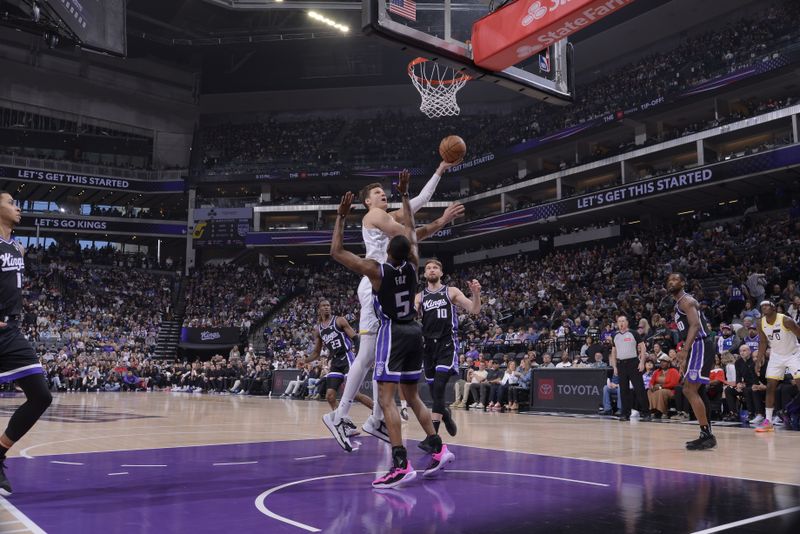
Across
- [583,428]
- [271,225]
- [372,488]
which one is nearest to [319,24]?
[271,225]

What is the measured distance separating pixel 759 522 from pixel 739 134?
28.7 meters

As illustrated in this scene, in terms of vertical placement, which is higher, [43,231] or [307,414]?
[43,231]

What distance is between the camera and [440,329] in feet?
26.4

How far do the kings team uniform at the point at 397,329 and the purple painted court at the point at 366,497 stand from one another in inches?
36.3

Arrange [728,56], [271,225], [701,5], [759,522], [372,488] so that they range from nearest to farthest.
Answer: [759,522] < [372,488] < [728,56] < [701,5] < [271,225]

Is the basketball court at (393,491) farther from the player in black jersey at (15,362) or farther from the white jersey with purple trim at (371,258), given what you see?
the white jersey with purple trim at (371,258)

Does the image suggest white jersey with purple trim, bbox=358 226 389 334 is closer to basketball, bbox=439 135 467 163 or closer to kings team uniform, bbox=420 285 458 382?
basketball, bbox=439 135 467 163

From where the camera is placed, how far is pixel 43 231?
43.2 meters

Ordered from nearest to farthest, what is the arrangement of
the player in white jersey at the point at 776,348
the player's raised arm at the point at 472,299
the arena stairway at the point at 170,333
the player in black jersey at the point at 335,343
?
the player's raised arm at the point at 472,299 < the player in black jersey at the point at 335,343 < the player in white jersey at the point at 776,348 < the arena stairway at the point at 170,333

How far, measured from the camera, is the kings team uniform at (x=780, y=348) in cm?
963

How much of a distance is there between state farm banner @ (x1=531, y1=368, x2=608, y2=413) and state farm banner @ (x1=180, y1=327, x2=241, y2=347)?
76.1 ft

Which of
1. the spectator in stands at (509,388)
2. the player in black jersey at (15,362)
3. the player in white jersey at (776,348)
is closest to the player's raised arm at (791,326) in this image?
the player in white jersey at (776,348)

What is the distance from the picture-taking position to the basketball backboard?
8.16m

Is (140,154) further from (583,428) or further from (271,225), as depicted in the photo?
(583,428)
